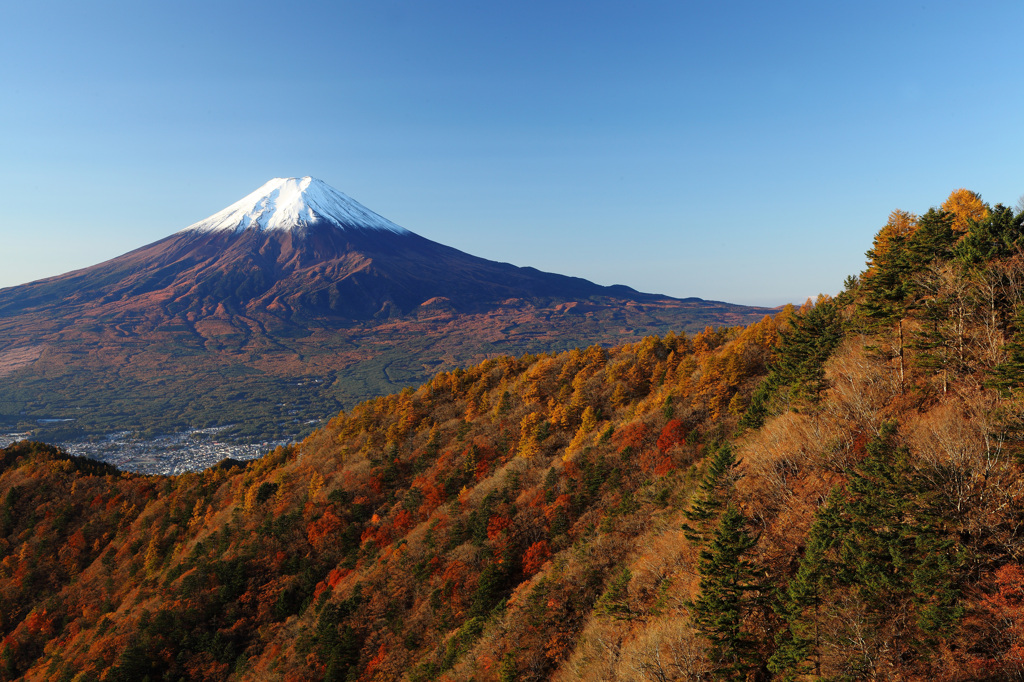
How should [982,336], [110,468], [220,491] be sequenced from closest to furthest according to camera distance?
[982,336], [220,491], [110,468]

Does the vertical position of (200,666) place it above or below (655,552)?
below

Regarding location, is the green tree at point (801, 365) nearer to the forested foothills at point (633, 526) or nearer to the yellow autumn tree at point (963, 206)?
the forested foothills at point (633, 526)

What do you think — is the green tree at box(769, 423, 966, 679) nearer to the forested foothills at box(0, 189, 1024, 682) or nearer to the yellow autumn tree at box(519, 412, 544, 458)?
the forested foothills at box(0, 189, 1024, 682)

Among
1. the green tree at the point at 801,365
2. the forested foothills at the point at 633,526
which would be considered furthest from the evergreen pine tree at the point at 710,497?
the green tree at the point at 801,365

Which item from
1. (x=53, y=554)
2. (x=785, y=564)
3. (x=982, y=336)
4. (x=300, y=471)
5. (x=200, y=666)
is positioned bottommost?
(x=53, y=554)

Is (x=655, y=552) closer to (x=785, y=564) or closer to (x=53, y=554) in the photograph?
(x=785, y=564)

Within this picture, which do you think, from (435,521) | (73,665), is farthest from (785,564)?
(73,665)
